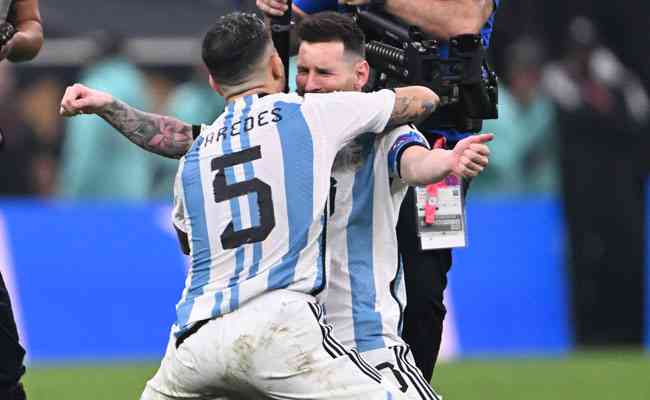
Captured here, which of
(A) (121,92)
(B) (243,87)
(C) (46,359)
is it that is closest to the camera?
(B) (243,87)

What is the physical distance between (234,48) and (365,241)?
90cm

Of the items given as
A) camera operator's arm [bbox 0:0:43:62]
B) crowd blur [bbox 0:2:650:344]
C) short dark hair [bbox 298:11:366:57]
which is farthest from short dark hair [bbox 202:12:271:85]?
crowd blur [bbox 0:2:650:344]

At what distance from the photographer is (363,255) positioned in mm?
6305

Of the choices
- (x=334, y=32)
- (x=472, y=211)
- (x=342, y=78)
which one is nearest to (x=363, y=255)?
(x=342, y=78)

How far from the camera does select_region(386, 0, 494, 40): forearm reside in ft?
22.4

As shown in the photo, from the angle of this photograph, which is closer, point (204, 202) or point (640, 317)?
point (204, 202)

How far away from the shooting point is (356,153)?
6.32 metres

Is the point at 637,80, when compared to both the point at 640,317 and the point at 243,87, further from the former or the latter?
the point at 243,87

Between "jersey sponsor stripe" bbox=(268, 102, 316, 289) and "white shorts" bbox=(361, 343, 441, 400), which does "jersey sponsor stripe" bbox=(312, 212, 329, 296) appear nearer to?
"jersey sponsor stripe" bbox=(268, 102, 316, 289)

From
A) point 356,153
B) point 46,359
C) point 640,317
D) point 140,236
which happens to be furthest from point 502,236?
point 356,153

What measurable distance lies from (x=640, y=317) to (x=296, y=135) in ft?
25.9

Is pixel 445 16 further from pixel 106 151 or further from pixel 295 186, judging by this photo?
pixel 106 151

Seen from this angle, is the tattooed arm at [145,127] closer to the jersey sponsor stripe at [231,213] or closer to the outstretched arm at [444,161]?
the jersey sponsor stripe at [231,213]

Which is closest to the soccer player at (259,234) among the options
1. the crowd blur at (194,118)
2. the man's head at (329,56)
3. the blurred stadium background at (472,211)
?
the man's head at (329,56)
